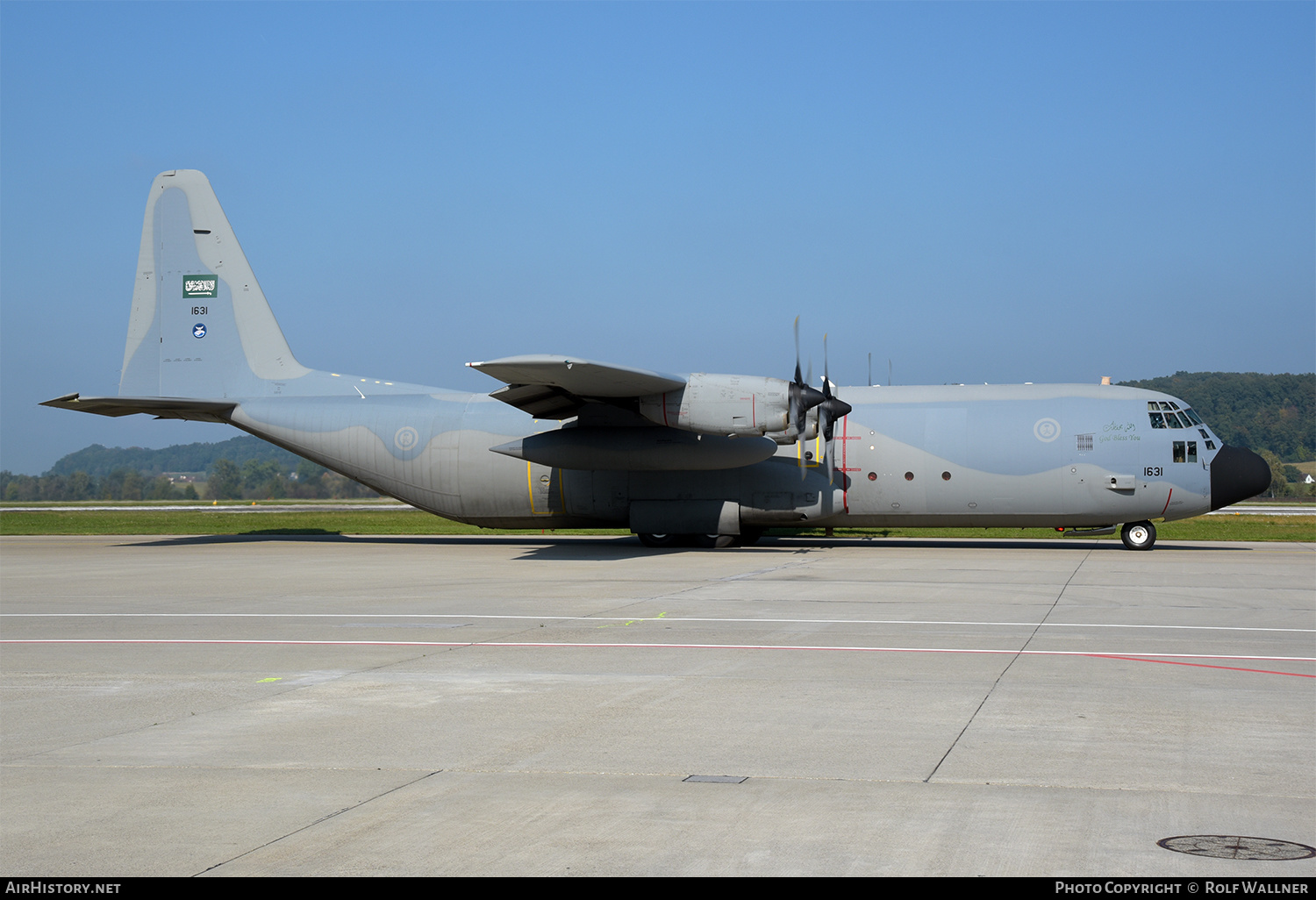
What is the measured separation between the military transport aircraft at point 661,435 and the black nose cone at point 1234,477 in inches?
1.7

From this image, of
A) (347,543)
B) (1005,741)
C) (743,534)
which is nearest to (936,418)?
(743,534)

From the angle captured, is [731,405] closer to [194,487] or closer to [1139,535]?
[1139,535]

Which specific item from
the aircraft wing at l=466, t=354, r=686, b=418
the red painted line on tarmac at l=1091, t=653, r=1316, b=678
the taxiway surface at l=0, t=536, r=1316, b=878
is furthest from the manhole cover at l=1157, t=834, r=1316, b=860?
the aircraft wing at l=466, t=354, r=686, b=418

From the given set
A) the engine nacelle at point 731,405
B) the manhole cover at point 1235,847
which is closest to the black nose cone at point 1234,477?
the engine nacelle at point 731,405

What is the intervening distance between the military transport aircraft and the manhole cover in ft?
55.0

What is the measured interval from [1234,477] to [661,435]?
13198 millimetres

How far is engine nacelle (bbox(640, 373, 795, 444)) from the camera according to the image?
22.7 metres

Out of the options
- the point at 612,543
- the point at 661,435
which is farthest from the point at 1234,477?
the point at 612,543

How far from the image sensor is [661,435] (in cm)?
2486

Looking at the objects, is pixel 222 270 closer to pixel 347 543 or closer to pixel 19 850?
pixel 347 543

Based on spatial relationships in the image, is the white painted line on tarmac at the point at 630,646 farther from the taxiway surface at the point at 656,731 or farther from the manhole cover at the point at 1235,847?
the manhole cover at the point at 1235,847

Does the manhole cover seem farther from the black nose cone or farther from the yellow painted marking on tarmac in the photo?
the black nose cone

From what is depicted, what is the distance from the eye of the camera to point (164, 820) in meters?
5.59
